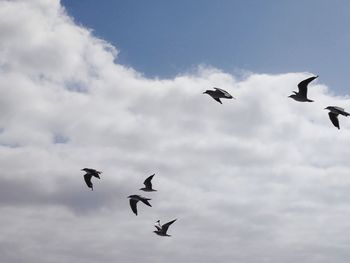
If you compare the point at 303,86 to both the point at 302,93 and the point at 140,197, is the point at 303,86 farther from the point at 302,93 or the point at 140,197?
the point at 140,197

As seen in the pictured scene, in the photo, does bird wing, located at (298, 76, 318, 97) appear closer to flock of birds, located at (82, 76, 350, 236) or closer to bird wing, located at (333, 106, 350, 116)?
flock of birds, located at (82, 76, 350, 236)

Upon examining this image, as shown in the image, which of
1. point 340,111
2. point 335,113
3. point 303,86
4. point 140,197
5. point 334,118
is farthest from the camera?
point 140,197

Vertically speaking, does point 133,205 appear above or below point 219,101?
below

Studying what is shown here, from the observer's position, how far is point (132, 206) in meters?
55.6

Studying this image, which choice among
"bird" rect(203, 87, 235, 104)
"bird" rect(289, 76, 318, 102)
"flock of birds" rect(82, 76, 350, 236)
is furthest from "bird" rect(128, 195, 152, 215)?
"bird" rect(289, 76, 318, 102)

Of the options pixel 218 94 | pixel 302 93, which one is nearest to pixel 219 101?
pixel 218 94

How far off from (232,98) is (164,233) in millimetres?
18347

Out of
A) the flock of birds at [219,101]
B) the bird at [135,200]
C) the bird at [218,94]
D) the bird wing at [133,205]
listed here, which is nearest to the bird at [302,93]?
the flock of birds at [219,101]

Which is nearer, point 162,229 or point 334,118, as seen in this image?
point 334,118

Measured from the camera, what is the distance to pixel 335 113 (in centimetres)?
4178

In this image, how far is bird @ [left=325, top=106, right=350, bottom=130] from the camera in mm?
38656

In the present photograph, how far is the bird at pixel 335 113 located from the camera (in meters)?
38.7

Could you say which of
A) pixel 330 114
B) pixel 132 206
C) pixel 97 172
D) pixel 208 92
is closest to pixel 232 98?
pixel 208 92

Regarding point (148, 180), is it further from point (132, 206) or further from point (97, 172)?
point (97, 172)
